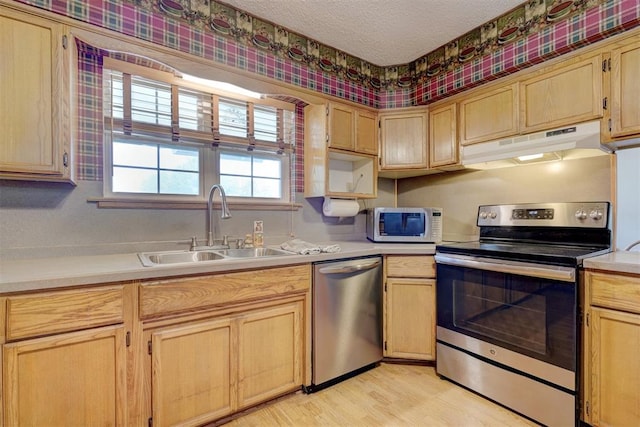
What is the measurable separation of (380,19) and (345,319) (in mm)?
2103

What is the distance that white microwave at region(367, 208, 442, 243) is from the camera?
94.3 inches

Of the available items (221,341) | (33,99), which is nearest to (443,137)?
(221,341)

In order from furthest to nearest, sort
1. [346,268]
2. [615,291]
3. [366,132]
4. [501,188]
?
[366,132] < [501,188] < [346,268] < [615,291]

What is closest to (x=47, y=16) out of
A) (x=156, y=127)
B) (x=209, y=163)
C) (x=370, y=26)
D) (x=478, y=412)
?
(x=156, y=127)

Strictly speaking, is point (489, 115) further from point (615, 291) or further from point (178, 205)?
point (178, 205)

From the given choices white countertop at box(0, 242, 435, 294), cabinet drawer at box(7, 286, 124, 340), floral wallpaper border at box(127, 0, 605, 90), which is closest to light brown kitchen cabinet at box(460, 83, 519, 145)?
floral wallpaper border at box(127, 0, 605, 90)

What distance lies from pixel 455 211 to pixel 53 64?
2.85 meters

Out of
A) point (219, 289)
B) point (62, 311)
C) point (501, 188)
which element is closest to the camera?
point (62, 311)

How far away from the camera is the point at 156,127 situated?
1943 millimetres

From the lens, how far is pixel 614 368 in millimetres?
1418

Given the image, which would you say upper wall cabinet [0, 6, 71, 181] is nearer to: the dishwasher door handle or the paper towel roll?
the dishwasher door handle

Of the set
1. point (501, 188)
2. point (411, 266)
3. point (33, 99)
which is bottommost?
point (411, 266)

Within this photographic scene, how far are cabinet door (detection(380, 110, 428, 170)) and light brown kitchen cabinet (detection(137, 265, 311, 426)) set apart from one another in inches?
53.4

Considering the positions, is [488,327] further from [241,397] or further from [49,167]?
[49,167]
